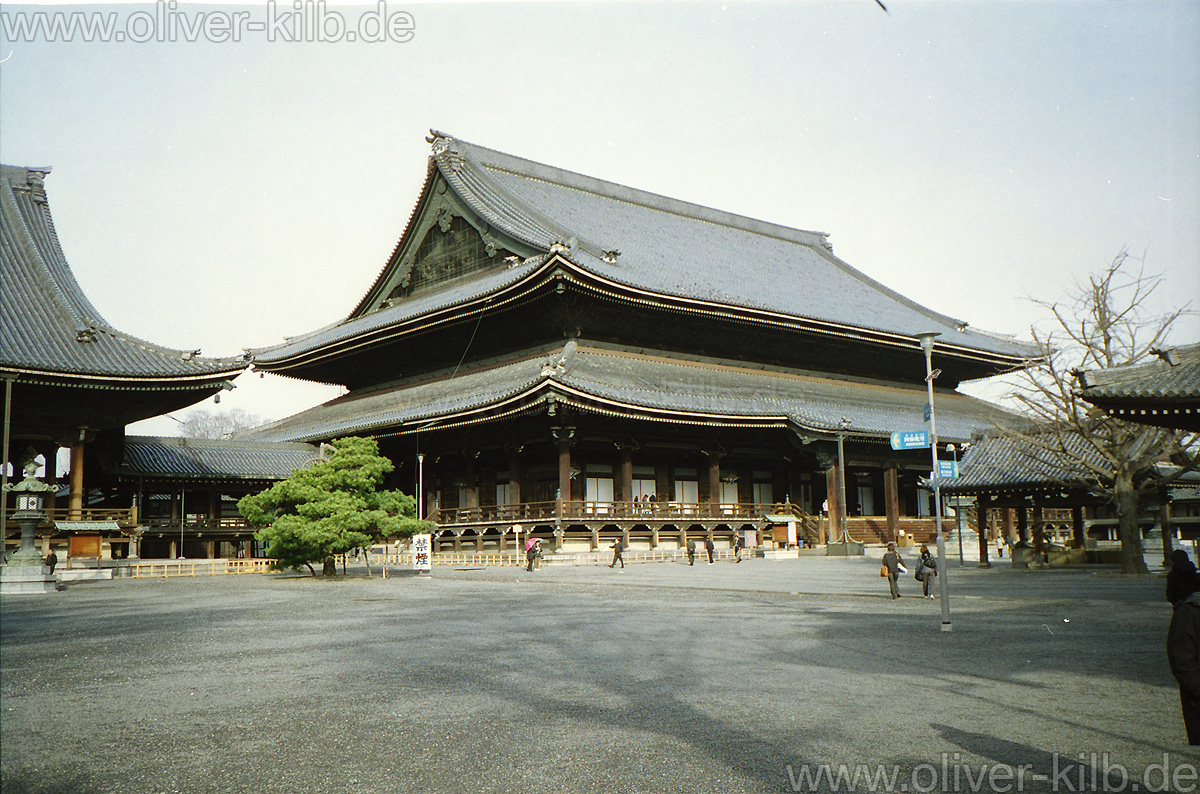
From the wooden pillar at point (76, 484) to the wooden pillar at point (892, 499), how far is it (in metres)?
32.4

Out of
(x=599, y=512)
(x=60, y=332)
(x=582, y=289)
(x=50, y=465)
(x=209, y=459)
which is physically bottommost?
(x=599, y=512)

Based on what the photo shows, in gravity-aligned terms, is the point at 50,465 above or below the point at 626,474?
above

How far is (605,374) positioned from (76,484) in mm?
19457

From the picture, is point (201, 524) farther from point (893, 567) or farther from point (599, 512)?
point (893, 567)

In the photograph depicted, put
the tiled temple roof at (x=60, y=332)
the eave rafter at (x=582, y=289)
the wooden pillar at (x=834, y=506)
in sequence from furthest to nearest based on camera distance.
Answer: the wooden pillar at (x=834, y=506), the eave rafter at (x=582, y=289), the tiled temple roof at (x=60, y=332)

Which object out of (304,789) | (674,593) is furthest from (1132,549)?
(304,789)

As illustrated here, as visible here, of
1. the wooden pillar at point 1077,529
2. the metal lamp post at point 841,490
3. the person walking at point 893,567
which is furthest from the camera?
the metal lamp post at point 841,490

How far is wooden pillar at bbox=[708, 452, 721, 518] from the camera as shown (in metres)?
39.7

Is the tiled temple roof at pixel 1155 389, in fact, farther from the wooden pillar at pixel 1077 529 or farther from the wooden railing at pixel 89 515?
the wooden railing at pixel 89 515

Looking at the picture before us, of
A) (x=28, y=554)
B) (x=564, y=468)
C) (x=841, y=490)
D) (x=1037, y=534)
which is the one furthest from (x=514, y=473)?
(x=1037, y=534)

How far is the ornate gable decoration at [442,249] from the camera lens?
1767 inches

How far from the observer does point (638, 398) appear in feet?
121

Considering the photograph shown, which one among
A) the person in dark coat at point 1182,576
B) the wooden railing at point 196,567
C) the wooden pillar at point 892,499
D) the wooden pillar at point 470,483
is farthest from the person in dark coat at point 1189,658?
the wooden pillar at point 892,499

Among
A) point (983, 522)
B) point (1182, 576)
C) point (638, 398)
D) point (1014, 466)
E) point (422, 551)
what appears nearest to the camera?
point (1182, 576)
